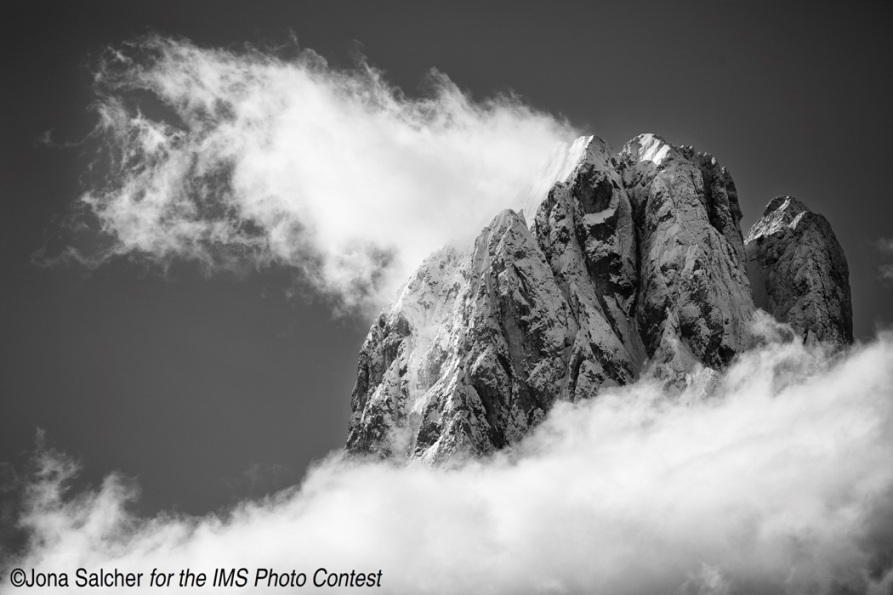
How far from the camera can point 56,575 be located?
200 meters

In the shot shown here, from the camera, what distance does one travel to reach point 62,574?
198m

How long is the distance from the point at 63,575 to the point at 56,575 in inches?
68.6

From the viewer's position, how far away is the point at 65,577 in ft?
652

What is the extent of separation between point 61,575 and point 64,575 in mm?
1316

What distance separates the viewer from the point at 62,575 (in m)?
Answer: 199

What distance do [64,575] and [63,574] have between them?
0.18m

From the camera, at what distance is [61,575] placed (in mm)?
199375

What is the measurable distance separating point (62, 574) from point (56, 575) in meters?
2.16

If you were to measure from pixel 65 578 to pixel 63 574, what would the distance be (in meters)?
1.10

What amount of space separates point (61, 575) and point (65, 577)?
92cm

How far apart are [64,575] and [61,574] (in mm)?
820

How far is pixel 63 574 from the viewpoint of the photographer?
650ft

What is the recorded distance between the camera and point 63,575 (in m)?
199
